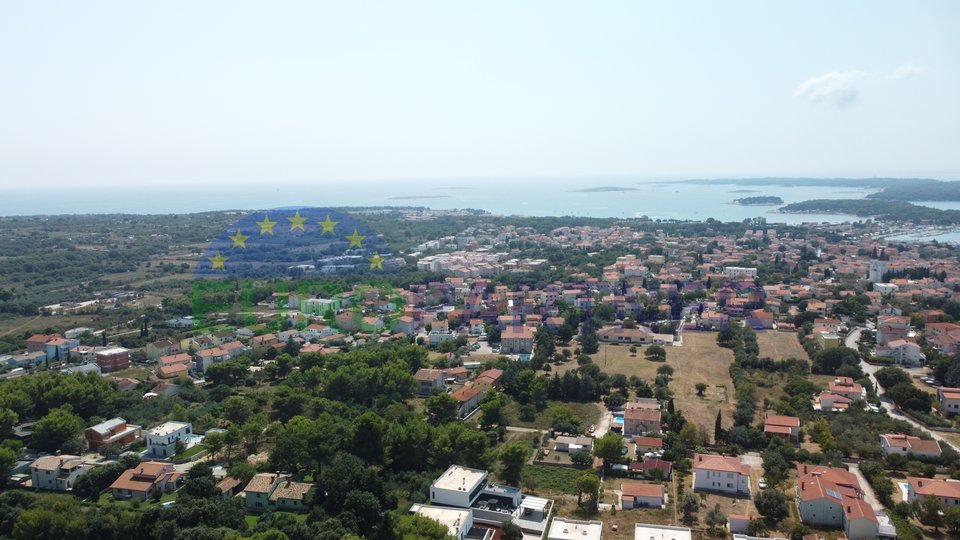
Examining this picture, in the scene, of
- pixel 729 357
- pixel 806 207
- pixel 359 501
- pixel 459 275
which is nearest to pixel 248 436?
pixel 359 501

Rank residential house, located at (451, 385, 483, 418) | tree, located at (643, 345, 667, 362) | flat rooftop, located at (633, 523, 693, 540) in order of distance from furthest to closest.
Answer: tree, located at (643, 345, 667, 362) → residential house, located at (451, 385, 483, 418) → flat rooftop, located at (633, 523, 693, 540)

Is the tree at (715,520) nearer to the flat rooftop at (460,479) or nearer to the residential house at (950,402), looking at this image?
the flat rooftop at (460,479)

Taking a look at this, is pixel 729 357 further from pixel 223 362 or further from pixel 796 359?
pixel 223 362

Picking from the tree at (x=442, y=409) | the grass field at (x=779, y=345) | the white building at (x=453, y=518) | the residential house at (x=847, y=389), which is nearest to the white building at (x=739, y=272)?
the grass field at (x=779, y=345)

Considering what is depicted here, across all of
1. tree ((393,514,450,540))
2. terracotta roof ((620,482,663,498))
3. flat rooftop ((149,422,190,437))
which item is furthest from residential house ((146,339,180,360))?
terracotta roof ((620,482,663,498))

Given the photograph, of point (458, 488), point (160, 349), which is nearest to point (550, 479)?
point (458, 488)

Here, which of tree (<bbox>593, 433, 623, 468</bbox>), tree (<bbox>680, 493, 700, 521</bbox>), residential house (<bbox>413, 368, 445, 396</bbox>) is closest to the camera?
tree (<bbox>680, 493, 700, 521</bbox>)

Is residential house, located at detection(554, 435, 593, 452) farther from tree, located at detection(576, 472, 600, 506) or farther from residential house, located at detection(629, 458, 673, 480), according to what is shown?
tree, located at detection(576, 472, 600, 506)
